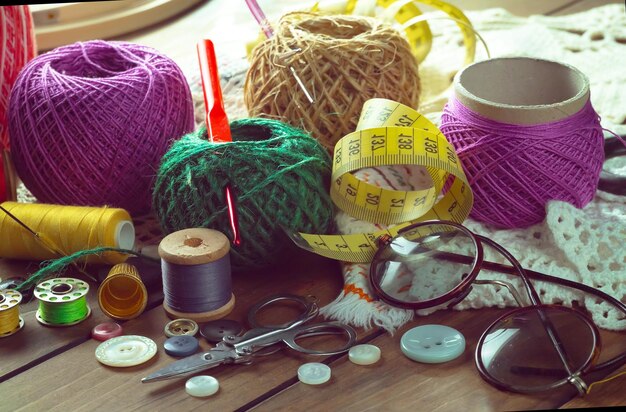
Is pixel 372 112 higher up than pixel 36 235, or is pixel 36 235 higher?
pixel 372 112

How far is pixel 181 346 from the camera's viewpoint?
0.98m

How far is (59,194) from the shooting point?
4.06 feet

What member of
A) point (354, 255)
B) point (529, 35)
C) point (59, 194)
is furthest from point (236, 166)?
point (529, 35)

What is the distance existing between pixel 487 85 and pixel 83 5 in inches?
34.1

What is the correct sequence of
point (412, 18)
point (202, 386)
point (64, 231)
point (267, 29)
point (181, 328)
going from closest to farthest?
point (202, 386)
point (181, 328)
point (64, 231)
point (267, 29)
point (412, 18)

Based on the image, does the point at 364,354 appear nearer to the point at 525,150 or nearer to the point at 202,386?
the point at 202,386

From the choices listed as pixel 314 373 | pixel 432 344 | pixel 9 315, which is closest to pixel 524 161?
pixel 432 344

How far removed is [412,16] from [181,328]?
734 millimetres

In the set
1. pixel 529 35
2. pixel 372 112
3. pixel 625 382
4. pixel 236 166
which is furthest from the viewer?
pixel 529 35

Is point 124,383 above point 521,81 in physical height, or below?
below

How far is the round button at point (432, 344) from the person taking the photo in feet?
3.14

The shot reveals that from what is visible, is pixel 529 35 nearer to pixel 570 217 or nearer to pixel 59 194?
pixel 570 217

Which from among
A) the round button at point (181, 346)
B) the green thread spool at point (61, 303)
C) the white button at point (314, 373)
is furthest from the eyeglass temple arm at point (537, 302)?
the green thread spool at point (61, 303)

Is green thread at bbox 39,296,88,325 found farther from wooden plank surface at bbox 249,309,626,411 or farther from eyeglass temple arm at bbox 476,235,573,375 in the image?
eyeglass temple arm at bbox 476,235,573,375
